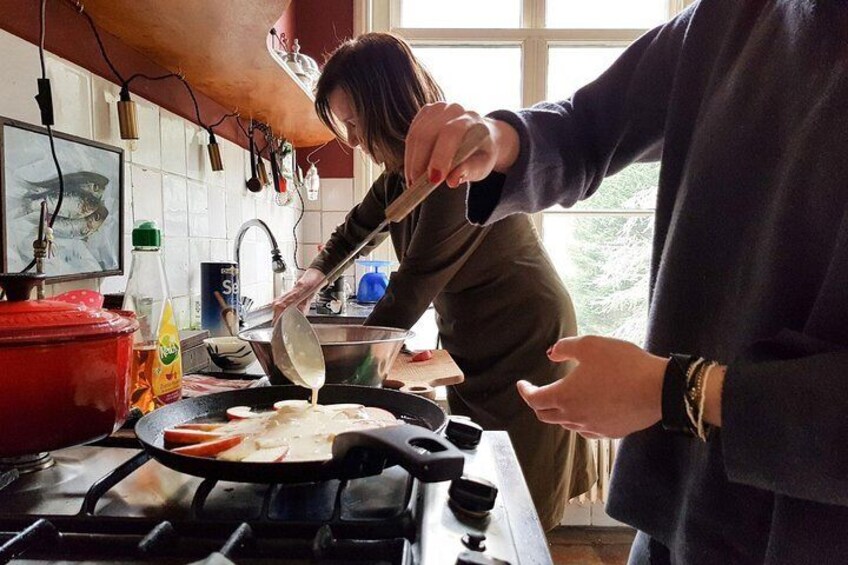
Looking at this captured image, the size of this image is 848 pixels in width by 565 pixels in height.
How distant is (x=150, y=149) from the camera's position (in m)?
1.25

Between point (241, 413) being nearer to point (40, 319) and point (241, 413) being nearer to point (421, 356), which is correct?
point (40, 319)

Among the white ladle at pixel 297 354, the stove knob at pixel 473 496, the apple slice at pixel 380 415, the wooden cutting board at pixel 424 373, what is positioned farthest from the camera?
the wooden cutting board at pixel 424 373

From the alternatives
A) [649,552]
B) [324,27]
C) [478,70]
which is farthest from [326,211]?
[649,552]

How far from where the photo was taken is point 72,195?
37.7 inches

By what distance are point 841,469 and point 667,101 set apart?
48 cm

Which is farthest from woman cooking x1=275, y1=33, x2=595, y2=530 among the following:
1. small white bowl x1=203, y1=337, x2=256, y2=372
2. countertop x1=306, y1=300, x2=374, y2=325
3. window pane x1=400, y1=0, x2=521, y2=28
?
window pane x1=400, y1=0, x2=521, y2=28

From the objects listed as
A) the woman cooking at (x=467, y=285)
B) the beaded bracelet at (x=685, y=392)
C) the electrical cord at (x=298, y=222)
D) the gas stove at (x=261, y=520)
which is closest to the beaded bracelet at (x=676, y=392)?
the beaded bracelet at (x=685, y=392)

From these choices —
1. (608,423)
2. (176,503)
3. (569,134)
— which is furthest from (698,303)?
(176,503)

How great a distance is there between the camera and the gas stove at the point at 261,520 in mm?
450

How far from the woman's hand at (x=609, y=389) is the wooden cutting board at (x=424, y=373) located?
62cm

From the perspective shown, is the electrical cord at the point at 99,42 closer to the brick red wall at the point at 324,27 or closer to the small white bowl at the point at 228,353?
the small white bowl at the point at 228,353

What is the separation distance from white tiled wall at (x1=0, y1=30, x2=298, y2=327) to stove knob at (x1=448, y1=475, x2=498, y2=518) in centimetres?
74

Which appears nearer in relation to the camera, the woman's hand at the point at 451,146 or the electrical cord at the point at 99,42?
the woman's hand at the point at 451,146

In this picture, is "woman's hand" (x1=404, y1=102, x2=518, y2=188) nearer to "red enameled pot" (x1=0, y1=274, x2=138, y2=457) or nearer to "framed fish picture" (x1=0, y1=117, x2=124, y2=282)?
"red enameled pot" (x1=0, y1=274, x2=138, y2=457)
